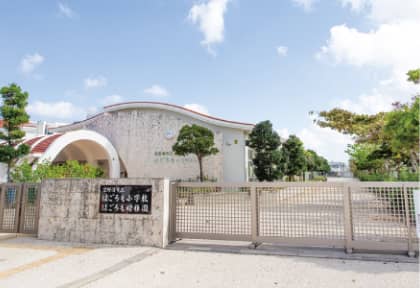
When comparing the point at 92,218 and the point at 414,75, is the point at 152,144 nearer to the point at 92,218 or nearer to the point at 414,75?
the point at 92,218

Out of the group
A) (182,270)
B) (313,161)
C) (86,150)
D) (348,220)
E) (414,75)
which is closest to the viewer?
(182,270)

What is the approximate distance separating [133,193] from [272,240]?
2.81 meters

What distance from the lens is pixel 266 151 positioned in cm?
1786

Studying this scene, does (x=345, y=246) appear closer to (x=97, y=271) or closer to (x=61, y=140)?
(x=97, y=271)

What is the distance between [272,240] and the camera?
5.14 m

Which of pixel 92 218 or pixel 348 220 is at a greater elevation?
pixel 348 220

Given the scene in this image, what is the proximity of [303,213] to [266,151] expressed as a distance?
1268cm

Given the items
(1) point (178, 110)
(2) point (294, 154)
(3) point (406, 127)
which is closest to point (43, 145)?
(1) point (178, 110)

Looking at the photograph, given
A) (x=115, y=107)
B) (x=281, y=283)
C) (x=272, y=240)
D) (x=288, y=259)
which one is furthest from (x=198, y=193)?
(x=115, y=107)

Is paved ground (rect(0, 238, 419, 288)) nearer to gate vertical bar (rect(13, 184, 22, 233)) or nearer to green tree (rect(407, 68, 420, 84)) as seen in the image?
gate vertical bar (rect(13, 184, 22, 233))

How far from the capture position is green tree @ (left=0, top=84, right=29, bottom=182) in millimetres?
11172

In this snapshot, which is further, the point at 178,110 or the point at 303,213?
the point at 178,110

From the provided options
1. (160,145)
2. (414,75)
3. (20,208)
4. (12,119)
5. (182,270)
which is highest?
(414,75)

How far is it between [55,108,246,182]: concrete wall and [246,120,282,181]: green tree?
1778 mm
